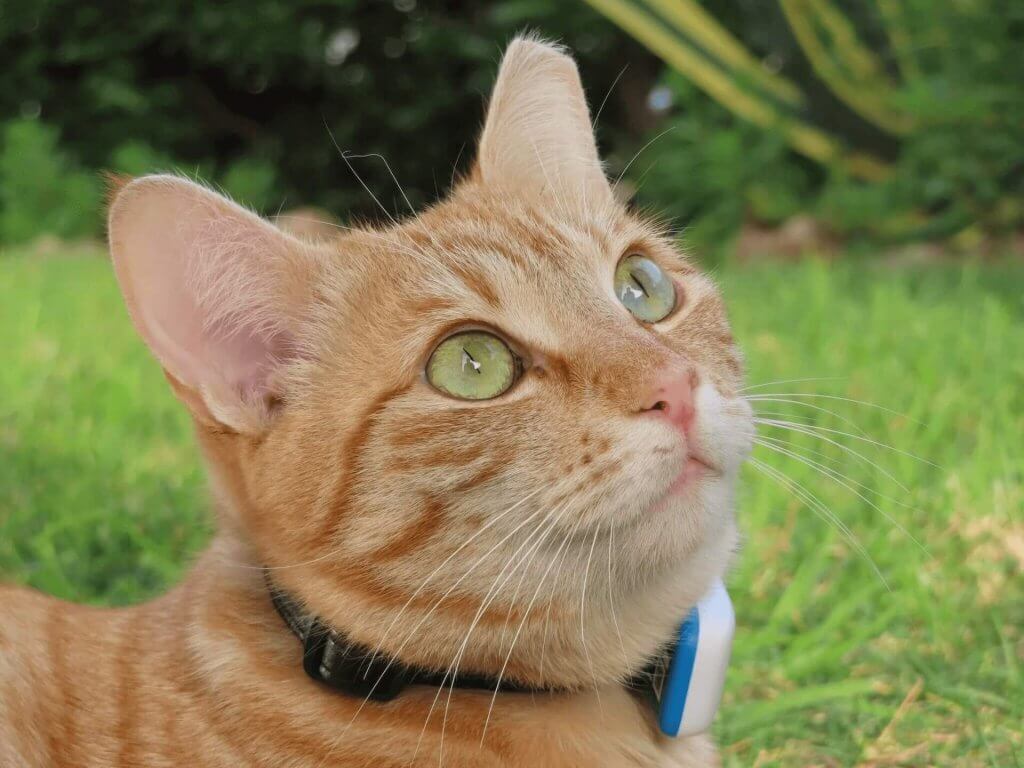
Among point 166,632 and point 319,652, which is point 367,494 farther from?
point 166,632

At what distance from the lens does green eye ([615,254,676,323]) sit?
6.88 ft

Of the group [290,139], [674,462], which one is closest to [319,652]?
[674,462]

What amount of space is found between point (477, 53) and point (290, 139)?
2384mm

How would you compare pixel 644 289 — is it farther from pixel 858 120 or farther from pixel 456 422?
pixel 858 120

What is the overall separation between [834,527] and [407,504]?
1.67 m

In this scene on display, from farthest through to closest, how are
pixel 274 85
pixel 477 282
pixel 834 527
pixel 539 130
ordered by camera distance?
pixel 274 85 → pixel 834 527 → pixel 539 130 → pixel 477 282

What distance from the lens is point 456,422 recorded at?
5.82 feet

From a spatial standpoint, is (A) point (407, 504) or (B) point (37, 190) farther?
(B) point (37, 190)

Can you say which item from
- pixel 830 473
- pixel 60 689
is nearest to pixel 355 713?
pixel 60 689

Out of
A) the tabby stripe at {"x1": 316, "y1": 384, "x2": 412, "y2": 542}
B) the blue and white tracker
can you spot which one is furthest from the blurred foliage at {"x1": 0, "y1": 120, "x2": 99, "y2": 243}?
the blue and white tracker

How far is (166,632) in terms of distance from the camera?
1.98 meters

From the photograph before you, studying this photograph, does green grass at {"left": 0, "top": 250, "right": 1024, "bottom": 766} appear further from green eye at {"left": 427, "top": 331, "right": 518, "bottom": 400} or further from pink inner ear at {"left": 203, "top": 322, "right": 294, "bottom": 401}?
green eye at {"left": 427, "top": 331, "right": 518, "bottom": 400}

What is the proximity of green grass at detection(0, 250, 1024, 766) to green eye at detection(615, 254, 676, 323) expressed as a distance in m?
0.78

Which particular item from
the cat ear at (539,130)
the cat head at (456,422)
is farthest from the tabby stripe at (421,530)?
the cat ear at (539,130)
